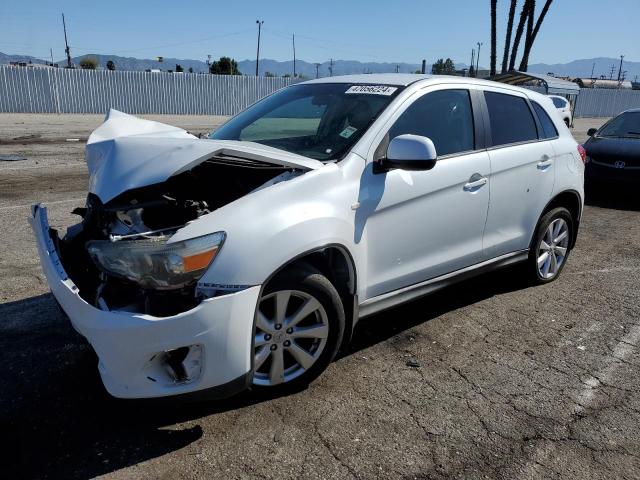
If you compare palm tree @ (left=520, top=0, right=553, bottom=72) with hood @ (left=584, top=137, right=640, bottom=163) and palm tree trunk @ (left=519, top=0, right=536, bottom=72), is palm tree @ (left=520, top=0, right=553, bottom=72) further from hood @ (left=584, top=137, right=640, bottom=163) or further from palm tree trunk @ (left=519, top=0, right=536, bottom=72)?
hood @ (left=584, top=137, right=640, bottom=163)

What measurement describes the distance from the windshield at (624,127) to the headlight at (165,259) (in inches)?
361

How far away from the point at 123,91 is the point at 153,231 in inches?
1087

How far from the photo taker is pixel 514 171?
4.41 metres

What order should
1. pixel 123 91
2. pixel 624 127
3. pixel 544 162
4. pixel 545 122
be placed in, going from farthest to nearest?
pixel 123 91 < pixel 624 127 < pixel 545 122 < pixel 544 162

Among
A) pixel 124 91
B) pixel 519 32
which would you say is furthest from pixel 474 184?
pixel 519 32

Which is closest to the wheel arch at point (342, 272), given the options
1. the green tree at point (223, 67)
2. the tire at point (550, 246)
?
the tire at point (550, 246)

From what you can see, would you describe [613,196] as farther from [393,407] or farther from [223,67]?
[223,67]

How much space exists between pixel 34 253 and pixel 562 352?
4.87 metres

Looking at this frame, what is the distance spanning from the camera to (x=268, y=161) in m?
3.11

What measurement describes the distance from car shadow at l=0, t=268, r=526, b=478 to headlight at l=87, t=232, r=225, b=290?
0.61 m

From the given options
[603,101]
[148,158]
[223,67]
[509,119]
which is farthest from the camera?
[223,67]

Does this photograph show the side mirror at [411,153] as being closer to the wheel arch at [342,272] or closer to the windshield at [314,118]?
the windshield at [314,118]

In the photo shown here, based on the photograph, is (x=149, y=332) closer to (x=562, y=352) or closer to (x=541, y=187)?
(x=562, y=352)

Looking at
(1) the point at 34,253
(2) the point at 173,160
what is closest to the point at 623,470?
(2) the point at 173,160
